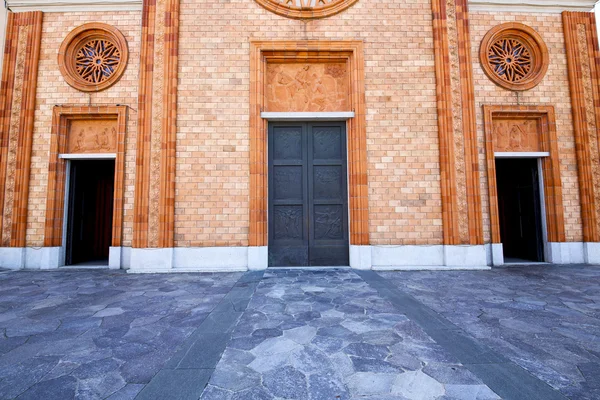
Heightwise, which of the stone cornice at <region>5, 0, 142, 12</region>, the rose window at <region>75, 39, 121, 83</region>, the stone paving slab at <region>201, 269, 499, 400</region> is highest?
the stone cornice at <region>5, 0, 142, 12</region>

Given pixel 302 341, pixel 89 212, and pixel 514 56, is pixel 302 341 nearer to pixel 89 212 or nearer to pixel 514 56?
pixel 89 212

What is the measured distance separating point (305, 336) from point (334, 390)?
2.91 ft

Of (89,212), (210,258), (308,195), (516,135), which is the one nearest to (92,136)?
(89,212)

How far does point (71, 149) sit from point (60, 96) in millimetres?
1391

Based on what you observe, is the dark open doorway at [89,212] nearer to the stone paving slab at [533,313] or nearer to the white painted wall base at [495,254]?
the stone paving slab at [533,313]

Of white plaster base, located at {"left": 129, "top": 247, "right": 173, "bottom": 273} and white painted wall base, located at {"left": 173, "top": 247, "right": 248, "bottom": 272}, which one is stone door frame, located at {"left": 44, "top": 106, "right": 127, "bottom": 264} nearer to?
white plaster base, located at {"left": 129, "top": 247, "right": 173, "bottom": 273}

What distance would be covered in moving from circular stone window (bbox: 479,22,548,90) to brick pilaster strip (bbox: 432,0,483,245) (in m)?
0.93

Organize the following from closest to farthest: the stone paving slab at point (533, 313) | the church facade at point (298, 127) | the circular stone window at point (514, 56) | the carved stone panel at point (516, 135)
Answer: the stone paving slab at point (533, 313), the church facade at point (298, 127), the circular stone window at point (514, 56), the carved stone panel at point (516, 135)

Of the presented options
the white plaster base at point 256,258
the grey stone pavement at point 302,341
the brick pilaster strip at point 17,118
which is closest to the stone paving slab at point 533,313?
Result: the grey stone pavement at point 302,341

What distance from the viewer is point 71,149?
7.23 metres

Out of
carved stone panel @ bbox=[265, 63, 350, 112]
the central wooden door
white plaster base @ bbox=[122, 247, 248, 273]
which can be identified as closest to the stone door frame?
white plaster base @ bbox=[122, 247, 248, 273]

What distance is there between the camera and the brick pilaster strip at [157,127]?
6.40 m

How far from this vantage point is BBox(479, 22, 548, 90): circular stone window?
730 centimetres

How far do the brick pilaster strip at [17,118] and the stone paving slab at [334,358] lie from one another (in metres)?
7.23
